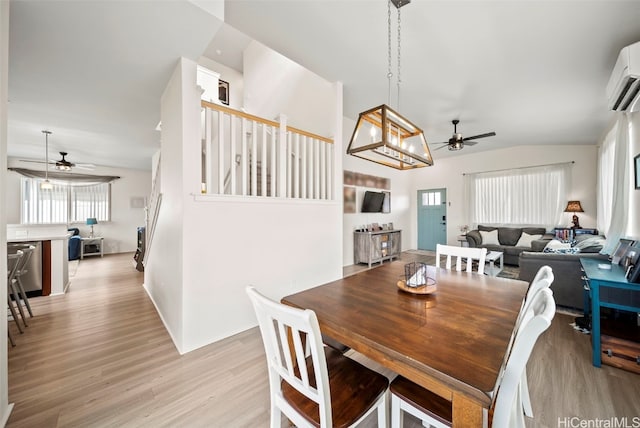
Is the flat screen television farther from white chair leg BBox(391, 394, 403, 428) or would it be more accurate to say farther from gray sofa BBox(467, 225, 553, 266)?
white chair leg BBox(391, 394, 403, 428)

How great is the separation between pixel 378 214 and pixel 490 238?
8.99 feet

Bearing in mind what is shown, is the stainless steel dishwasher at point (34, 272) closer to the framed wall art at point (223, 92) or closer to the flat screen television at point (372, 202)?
the framed wall art at point (223, 92)

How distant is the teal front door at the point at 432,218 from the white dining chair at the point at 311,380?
701 centimetres

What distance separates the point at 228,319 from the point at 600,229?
6.79 meters

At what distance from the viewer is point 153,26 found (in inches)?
76.4

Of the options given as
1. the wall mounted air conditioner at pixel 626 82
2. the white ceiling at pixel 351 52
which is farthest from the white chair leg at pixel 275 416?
the wall mounted air conditioner at pixel 626 82

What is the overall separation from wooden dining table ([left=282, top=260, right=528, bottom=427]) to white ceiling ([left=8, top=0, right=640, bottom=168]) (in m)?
2.29

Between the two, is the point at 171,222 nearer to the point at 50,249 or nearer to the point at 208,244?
the point at 208,244

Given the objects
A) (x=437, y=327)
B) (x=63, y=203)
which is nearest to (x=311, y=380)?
(x=437, y=327)

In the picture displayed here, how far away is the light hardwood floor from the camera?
1498 mm

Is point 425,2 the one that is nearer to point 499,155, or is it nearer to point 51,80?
point 51,80

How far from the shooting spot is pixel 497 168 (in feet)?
21.0

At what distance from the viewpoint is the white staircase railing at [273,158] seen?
2461mm

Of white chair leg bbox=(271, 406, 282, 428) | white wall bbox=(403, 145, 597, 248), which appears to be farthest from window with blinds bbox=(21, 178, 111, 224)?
white wall bbox=(403, 145, 597, 248)
